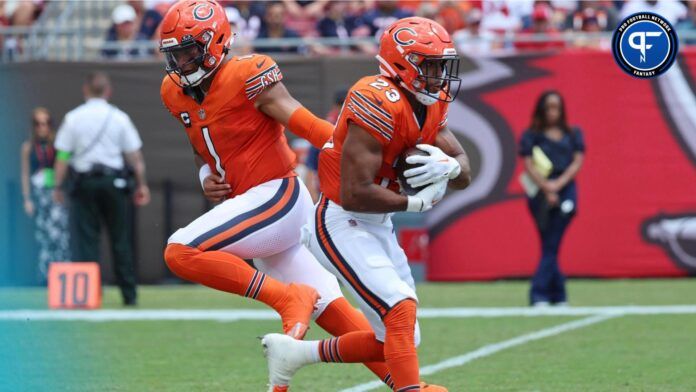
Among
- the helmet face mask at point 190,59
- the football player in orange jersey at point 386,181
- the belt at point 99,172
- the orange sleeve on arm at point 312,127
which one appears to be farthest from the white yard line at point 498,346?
the belt at point 99,172

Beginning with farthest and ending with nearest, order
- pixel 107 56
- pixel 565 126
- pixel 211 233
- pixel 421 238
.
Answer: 1. pixel 107 56
2. pixel 421 238
3. pixel 565 126
4. pixel 211 233

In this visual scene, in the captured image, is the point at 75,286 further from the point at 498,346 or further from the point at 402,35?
the point at 402,35

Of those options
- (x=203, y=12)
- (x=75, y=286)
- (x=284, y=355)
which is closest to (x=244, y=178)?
(x=203, y=12)

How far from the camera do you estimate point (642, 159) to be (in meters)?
13.8

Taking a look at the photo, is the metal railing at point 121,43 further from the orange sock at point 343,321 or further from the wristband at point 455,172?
the wristband at point 455,172

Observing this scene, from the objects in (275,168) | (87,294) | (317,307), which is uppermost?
(275,168)

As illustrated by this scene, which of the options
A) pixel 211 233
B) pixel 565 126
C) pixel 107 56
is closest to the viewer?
pixel 211 233

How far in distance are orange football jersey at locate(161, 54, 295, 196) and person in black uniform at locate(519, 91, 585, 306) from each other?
4.97m

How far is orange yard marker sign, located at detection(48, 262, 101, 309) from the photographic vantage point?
37.9 ft

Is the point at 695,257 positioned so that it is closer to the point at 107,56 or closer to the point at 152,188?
the point at 152,188

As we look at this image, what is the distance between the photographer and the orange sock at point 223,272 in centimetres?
609

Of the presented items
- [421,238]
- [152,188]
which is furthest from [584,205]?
[152,188]

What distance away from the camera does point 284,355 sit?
587 centimetres

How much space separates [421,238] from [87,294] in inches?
151
